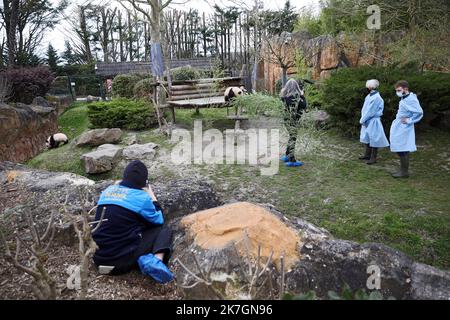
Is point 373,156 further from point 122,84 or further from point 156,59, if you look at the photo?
point 122,84

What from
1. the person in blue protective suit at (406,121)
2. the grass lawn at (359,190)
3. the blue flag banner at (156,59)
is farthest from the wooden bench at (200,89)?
the person in blue protective suit at (406,121)

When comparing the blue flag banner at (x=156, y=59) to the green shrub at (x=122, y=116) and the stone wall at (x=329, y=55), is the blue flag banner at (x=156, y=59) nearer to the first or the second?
the green shrub at (x=122, y=116)

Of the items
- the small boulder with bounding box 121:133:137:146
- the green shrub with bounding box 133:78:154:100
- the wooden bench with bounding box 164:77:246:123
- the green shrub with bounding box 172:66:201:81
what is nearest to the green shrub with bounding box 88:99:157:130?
the small boulder with bounding box 121:133:137:146

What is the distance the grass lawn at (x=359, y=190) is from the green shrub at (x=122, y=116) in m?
1.51

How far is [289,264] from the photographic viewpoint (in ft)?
8.68

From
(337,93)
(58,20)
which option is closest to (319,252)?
(337,93)

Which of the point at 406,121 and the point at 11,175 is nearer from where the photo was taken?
the point at 11,175

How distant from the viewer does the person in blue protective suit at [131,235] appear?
2.84 meters

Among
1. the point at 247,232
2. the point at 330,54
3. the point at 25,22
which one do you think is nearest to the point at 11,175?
the point at 247,232

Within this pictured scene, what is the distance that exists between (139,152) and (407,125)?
499 centimetres

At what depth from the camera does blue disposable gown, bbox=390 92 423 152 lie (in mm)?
5922
